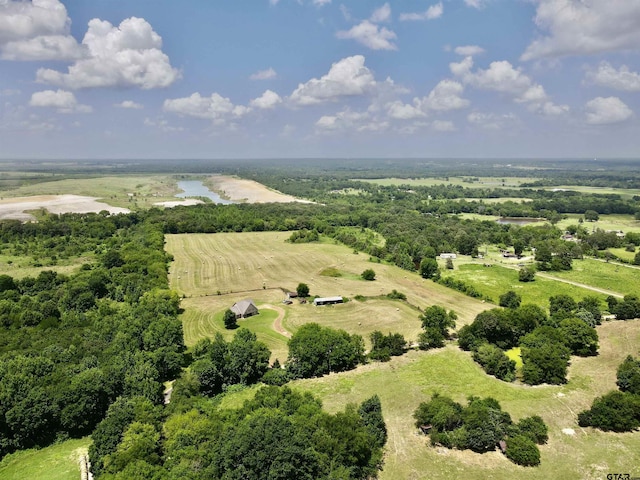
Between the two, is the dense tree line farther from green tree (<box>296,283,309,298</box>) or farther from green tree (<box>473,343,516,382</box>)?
green tree (<box>473,343,516,382</box>)

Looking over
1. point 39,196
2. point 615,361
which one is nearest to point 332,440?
point 615,361

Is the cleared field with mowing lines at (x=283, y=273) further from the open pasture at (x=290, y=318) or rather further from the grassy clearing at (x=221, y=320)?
the grassy clearing at (x=221, y=320)

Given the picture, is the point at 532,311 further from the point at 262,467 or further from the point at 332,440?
the point at 262,467

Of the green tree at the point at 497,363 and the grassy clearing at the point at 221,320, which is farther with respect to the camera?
the grassy clearing at the point at 221,320

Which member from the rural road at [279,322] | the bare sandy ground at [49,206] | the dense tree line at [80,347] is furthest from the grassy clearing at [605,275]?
the bare sandy ground at [49,206]

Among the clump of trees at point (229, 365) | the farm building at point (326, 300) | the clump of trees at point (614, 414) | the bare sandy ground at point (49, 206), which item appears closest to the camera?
the clump of trees at point (614, 414)

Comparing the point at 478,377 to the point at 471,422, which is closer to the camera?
the point at 471,422
